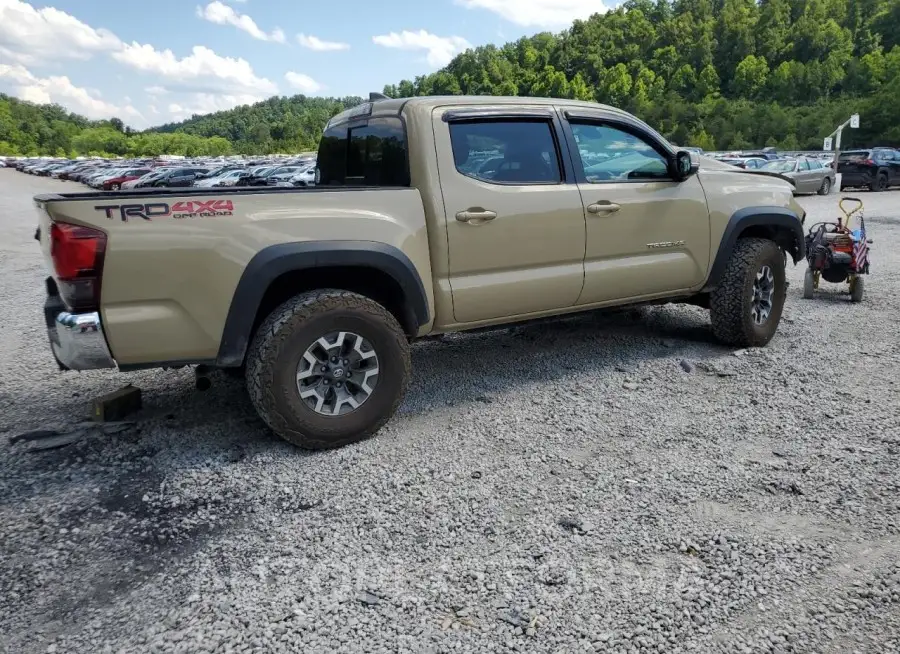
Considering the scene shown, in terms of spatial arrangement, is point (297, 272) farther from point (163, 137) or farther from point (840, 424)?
point (163, 137)

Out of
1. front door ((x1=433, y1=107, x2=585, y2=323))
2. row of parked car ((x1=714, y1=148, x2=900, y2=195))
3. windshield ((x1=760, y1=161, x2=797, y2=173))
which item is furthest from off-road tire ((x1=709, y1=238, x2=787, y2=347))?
windshield ((x1=760, y1=161, x2=797, y2=173))

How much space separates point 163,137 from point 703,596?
167 metres

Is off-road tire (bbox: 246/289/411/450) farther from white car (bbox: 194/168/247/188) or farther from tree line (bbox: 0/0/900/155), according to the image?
tree line (bbox: 0/0/900/155)

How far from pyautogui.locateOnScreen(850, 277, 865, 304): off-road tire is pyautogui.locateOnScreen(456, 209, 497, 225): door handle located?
4859 millimetres

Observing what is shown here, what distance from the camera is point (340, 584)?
2.69m

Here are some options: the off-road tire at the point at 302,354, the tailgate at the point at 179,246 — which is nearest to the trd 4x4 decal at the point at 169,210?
the tailgate at the point at 179,246

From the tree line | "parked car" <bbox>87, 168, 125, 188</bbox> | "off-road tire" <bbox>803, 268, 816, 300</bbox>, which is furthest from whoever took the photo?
the tree line

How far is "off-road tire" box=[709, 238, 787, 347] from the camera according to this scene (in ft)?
17.6

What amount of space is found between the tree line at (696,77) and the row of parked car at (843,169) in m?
39.9

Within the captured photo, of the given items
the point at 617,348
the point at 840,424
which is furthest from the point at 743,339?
the point at 840,424

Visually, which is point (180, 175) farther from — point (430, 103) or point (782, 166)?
point (430, 103)

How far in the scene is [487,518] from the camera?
3.15 meters

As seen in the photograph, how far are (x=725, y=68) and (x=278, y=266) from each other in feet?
397

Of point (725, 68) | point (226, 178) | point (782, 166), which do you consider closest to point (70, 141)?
point (725, 68)
